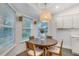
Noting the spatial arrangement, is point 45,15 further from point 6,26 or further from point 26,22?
point 6,26

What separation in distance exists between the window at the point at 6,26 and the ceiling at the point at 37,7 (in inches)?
4.3

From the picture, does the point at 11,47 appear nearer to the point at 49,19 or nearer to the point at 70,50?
the point at 49,19

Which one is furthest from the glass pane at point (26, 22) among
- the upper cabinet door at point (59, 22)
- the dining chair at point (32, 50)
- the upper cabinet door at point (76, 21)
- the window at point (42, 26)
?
the upper cabinet door at point (76, 21)

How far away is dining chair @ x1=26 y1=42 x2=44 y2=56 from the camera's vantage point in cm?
113

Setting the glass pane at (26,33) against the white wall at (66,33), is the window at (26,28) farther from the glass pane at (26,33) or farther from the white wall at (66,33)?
the white wall at (66,33)

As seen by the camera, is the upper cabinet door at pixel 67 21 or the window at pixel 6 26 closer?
the window at pixel 6 26

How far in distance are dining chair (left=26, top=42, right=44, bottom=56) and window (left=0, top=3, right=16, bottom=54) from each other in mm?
228

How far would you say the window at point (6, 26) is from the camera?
42.5 inches

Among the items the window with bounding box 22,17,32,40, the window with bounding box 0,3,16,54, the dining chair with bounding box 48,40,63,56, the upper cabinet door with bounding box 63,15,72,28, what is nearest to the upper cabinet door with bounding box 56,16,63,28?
the upper cabinet door with bounding box 63,15,72,28

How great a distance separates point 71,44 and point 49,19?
48 centimetres

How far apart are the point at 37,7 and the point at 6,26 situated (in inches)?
19.2

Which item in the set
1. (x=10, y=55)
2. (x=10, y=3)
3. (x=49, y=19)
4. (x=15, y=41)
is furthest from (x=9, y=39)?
(x=49, y=19)

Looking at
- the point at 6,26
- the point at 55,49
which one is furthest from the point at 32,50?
the point at 6,26

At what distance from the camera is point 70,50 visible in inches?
45.3
